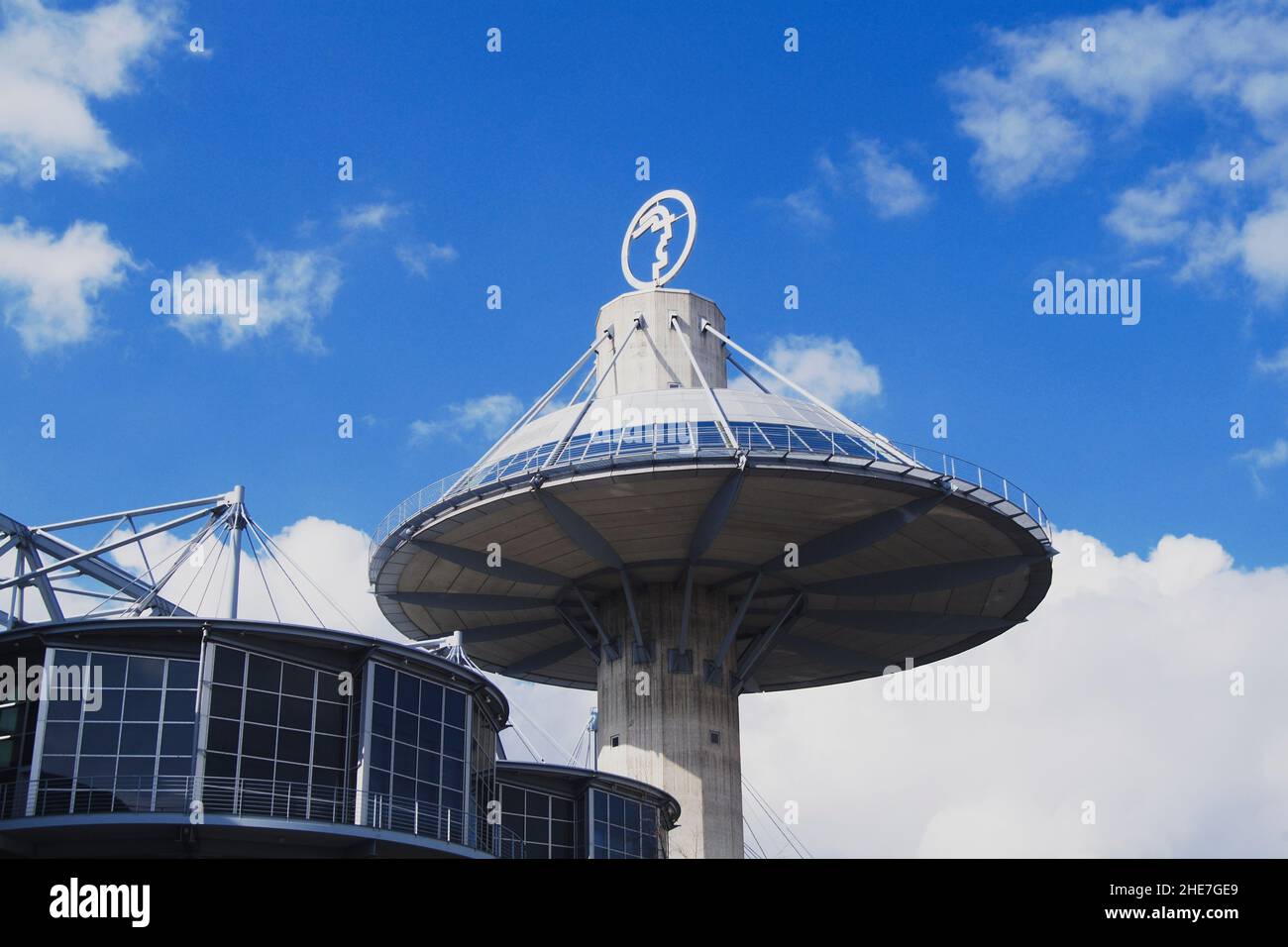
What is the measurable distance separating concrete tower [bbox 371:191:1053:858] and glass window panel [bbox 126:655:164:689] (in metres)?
14.8

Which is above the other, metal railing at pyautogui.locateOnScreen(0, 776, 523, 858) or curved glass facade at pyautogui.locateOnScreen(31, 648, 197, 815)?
curved glass facade at pyautogui.locateOnScreen(31, 648, 197, 815)

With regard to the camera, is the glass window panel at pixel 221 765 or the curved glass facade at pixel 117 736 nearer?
the curved glass facade at pixel 117 736

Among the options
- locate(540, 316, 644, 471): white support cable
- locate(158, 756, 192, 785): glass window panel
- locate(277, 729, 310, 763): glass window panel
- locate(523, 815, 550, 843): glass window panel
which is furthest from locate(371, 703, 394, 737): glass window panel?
locate(540, 316, 644, 471): white support cable

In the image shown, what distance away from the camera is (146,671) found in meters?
35.6

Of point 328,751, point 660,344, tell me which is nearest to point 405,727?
point 328,751

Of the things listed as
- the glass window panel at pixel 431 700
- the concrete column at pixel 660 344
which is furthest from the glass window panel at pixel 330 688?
the concrete column at pixel 660 344

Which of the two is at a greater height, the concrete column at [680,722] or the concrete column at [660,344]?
the concrete column at [660,344]

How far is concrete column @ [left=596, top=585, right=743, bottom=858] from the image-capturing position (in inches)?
2058

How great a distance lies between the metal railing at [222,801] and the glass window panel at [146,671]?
2305mm

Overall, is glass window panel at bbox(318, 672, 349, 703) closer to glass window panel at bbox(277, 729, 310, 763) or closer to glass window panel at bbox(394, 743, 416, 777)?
glass window panel at bbox(277, 729, 310, 763)

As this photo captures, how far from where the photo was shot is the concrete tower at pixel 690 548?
Result: 48188 mm

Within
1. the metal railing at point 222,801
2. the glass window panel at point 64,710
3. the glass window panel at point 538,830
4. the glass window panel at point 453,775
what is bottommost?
the metal railing at point 222,801

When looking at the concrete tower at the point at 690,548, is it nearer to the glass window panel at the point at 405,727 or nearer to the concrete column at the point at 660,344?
the concrete column at the point at 660,344

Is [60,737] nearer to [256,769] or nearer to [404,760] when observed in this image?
[256,769]
